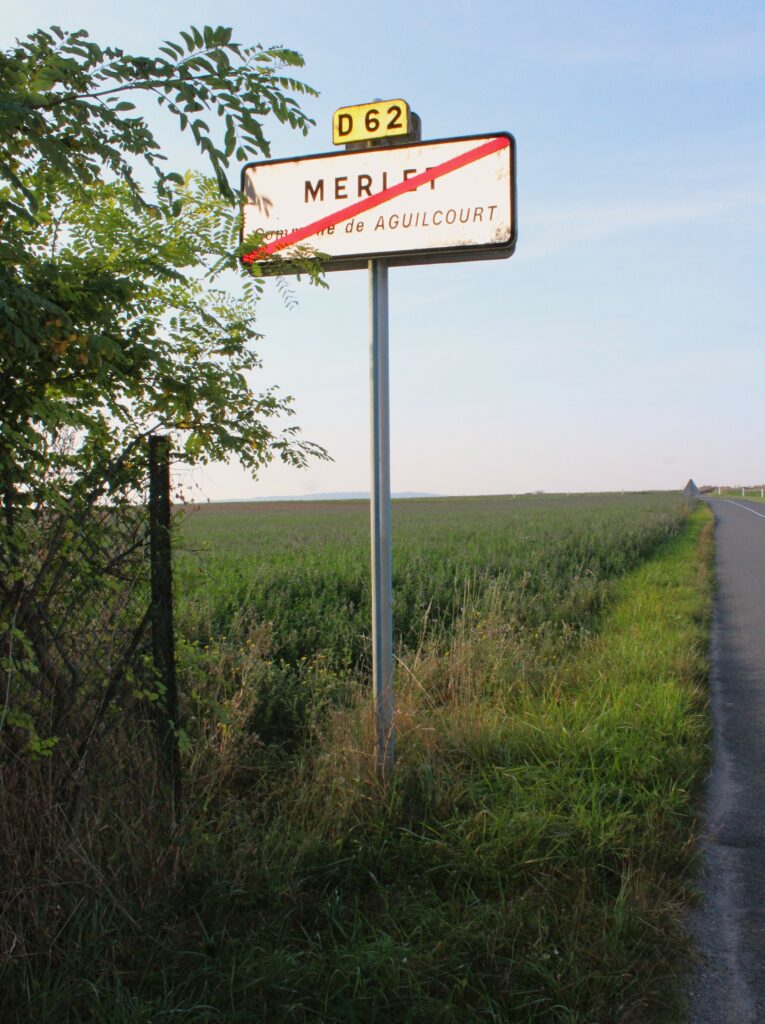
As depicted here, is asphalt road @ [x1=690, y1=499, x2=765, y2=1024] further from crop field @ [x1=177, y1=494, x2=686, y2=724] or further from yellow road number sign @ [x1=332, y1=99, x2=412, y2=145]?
yellow road number sign @ [x1=332, y1=99, x2=412, y2=145]

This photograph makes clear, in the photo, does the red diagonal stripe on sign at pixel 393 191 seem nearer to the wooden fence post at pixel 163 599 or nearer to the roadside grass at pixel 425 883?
the wooden fence post at pixel 163 599

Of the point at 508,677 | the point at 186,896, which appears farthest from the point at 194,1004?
the point at 508,677

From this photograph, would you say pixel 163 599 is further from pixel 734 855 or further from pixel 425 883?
pixel 734 855

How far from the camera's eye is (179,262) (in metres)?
3.16

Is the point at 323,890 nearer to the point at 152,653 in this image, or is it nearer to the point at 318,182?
the point at 152,653

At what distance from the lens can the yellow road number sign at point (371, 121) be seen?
13.0ft

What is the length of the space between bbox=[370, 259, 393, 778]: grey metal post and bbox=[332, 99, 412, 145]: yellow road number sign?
0.56 meters

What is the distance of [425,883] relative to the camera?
3.42 m

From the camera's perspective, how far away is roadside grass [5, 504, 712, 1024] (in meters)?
2.73

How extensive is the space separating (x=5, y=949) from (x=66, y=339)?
191 centimetres

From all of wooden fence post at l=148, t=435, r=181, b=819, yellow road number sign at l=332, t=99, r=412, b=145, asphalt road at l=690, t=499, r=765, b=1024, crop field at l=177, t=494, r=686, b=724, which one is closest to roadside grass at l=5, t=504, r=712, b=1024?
asphalt road at l=690, t=499, r=765, b=1024

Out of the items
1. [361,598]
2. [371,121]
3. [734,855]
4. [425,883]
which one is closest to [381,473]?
[371,121]

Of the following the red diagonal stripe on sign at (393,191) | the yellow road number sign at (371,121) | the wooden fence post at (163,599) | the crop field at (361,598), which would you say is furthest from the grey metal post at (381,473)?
the wooden fence post at (163,599)

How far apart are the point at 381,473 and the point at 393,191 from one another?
Answer: 1.27m
